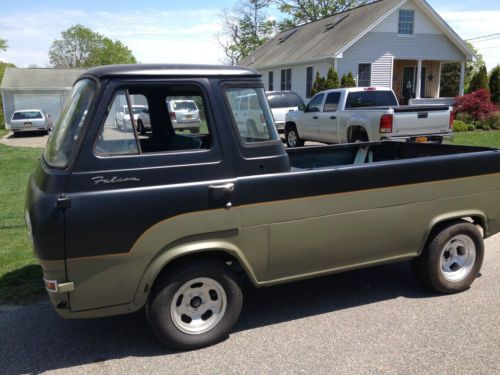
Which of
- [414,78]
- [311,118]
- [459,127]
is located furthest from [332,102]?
[414,78]

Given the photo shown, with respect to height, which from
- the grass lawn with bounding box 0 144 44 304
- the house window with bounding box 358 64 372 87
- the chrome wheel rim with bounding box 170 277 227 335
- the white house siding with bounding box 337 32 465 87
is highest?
the white house siding with bounding box 337 32 465 87

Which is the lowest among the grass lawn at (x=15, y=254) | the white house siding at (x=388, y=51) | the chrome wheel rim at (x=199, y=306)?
the grass lawn at (x=15, y=254)

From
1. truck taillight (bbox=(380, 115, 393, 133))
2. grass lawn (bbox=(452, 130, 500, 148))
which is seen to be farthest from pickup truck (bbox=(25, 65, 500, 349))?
grass lawn (bbox=(452, 130, 500, 148))

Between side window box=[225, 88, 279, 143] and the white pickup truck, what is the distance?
8.51m

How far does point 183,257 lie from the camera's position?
12.5 ft

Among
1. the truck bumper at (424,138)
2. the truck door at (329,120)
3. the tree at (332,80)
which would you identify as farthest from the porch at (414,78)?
the truck bumper at (424,138)

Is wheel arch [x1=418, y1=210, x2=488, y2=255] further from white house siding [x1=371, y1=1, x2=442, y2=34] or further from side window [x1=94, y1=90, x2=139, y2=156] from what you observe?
white house siding [x1=371, y1=1, x2=442, y2=34]

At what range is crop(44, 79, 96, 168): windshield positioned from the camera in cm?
357

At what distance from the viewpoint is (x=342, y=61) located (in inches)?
1051

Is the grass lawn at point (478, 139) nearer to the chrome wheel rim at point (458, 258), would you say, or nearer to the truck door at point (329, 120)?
the truck door at point (329, 120)

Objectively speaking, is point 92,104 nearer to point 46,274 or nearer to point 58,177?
point 58,177

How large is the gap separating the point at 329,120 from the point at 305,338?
11.2 metres

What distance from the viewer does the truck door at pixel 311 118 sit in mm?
15445

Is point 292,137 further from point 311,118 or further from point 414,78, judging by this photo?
point 414,78
